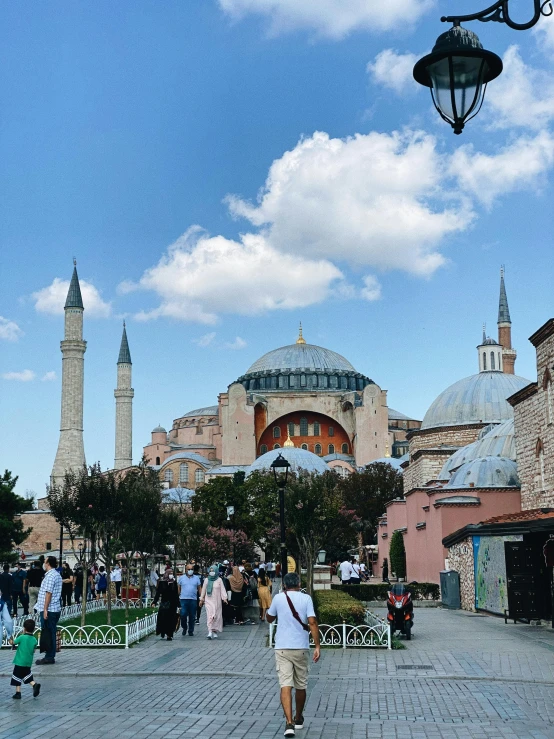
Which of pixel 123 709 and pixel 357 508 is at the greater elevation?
pixel 357 508

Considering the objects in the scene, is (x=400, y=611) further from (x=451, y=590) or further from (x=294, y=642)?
(x=451, y=590)

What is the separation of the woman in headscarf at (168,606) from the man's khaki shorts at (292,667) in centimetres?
688

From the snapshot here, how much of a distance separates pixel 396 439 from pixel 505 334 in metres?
20.4

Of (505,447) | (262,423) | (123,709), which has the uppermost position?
(262,423)

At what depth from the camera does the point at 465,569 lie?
2073cm

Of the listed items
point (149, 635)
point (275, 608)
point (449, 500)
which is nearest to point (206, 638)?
point (149, 635)

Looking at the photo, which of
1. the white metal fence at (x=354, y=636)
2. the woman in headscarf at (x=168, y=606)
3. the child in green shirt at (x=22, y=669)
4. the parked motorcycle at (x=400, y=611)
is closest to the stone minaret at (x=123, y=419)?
the woman in headscarf at (x=168, y=606)

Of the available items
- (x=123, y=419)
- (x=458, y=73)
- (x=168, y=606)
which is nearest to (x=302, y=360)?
(x=123, y=419)

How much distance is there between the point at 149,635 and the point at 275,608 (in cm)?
822

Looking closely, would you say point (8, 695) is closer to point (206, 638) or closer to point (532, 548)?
point (206, 638)

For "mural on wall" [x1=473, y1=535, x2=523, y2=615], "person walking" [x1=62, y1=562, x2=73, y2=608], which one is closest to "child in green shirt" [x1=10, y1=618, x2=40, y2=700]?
"person walking" [x1=62, y1=562, x2=73, y2=608]

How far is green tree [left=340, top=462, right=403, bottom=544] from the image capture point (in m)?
51.9

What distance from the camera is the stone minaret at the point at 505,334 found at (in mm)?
59531

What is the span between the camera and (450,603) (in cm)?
2145
